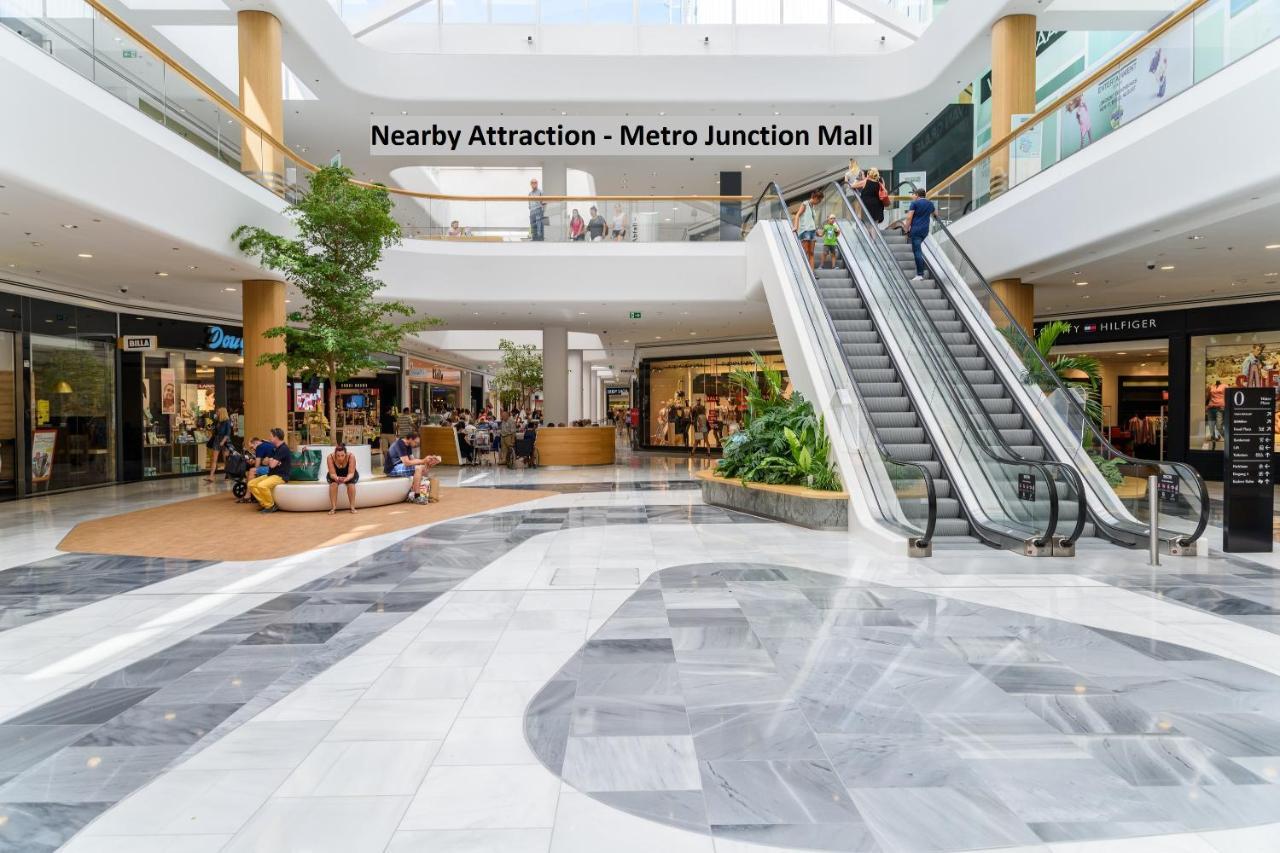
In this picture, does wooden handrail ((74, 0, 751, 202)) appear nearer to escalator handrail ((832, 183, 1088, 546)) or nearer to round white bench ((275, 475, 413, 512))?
escalator handrail ((832, 183, 1088, 546))

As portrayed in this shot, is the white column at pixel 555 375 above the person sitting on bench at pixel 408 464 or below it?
above

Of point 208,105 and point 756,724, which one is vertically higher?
point 208,105

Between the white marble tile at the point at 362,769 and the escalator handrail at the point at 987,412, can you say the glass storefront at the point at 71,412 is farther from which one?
the escalator handrail at the point at 987,412

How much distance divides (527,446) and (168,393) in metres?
8.34

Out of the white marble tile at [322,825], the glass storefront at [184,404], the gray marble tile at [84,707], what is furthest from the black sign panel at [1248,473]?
the glass storefront at [184,404]

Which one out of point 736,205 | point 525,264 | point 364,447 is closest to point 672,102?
point 736,205

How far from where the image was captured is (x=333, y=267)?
1176cm

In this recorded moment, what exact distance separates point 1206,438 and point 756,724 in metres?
16.5

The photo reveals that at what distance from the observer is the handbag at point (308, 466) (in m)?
11.6

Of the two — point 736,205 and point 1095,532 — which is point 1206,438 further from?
point 736,205

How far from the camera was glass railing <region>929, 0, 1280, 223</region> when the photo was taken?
813 centimetres

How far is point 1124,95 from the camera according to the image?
10.1 metres

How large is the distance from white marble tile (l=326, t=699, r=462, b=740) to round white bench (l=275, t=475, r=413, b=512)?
7.90m

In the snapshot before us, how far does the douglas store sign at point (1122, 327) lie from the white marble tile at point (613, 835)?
1589cm
